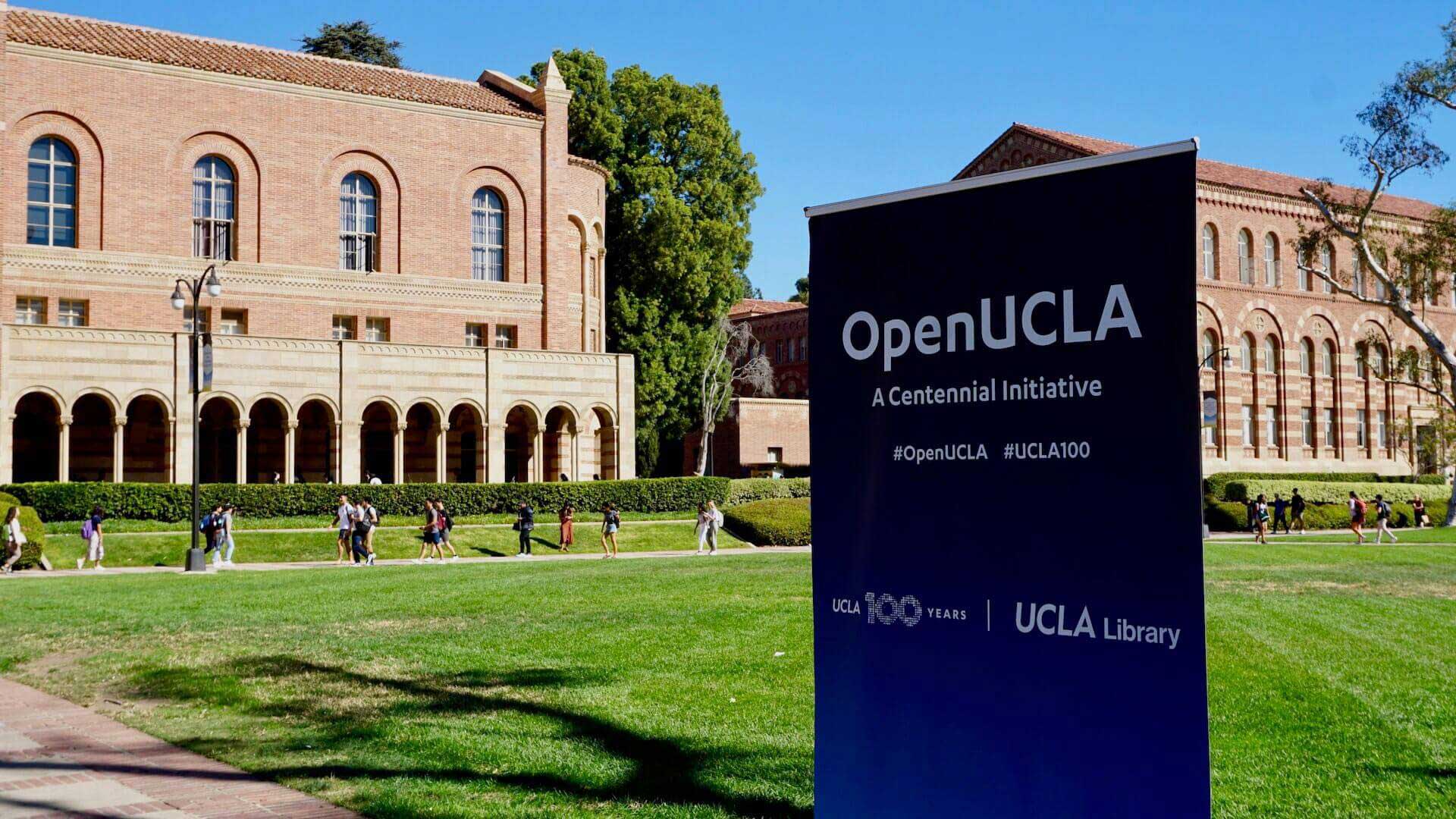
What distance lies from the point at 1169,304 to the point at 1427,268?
184 feet

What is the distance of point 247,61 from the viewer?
43594 millimetres

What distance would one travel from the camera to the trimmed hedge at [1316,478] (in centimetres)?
5456

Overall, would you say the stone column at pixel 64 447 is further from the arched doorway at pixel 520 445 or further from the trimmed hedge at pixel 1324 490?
the trimmed hedge at pixel 1324 490

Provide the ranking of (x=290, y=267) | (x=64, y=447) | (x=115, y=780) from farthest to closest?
1. (x=290, y=267)
2. (x=64, y=447)
3. (x=115, y=780)

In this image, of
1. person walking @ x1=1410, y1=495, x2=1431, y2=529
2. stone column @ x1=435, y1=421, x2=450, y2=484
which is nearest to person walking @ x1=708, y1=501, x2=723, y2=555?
stone column @ x1=435, y1=421, x2=450, y2=484

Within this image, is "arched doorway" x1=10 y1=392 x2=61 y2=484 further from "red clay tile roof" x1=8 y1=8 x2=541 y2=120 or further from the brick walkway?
the brick walkway

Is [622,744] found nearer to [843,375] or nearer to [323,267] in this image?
[843,375]

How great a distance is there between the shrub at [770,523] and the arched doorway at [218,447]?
16769 millimetres

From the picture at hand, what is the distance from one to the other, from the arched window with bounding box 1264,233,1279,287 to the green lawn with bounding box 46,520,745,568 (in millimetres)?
35421

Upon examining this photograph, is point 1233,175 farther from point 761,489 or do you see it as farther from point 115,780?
point 115,780

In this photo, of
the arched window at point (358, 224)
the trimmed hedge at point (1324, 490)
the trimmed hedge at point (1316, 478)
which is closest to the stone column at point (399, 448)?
the arched window at point (358, 224)

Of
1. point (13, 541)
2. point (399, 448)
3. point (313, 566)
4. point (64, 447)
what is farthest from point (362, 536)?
point (64, 447)

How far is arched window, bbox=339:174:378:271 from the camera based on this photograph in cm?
Answer: 4462

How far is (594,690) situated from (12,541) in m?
21.6
